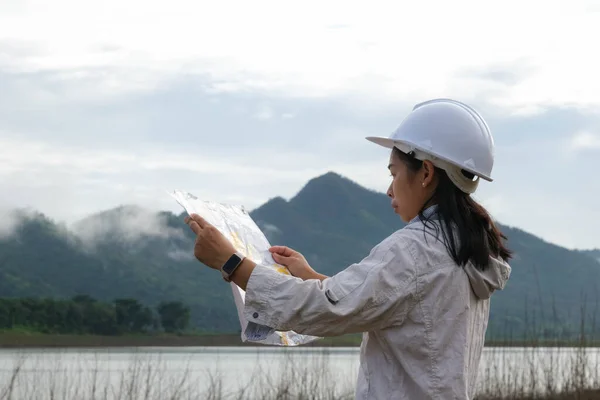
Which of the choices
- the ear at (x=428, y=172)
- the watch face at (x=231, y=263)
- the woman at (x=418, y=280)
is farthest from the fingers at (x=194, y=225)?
the ear at (x=428, y=172)

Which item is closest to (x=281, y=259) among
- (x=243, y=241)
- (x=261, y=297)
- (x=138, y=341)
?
(x=243, y=241)

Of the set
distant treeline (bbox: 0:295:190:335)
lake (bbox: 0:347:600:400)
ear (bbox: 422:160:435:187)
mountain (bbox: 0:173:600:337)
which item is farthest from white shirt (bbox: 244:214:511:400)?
mountain (bbox: 0:173:600:337)

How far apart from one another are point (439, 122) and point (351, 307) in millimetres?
504

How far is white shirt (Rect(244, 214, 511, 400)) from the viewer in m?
1.87

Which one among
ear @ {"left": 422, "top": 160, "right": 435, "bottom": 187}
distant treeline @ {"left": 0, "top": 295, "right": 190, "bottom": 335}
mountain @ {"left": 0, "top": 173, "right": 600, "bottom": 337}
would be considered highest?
mountain @ {"left": 0, "top": 173, "right": 600, "bottom": 337}

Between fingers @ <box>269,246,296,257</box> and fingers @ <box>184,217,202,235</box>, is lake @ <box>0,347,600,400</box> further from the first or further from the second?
fingers @ <box>184,217,202,235</box>

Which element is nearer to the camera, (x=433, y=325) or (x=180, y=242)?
(x=433, y=325)

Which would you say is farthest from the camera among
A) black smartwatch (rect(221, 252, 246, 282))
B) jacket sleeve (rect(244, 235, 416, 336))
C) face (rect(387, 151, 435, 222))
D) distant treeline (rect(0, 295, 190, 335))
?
distant treeline (rect(0, 295, 190, 335))

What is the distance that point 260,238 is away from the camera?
8.10 feet

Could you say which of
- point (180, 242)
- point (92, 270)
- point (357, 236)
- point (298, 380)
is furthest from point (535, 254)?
point (298, 380)

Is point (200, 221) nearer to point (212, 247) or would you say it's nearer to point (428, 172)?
point (212, 247)

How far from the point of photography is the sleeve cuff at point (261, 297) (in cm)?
191

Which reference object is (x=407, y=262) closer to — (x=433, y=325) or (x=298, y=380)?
(x=433, y=325)

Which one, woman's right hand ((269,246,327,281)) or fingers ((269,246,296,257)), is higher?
fingers ((269,246,296,257))
